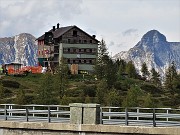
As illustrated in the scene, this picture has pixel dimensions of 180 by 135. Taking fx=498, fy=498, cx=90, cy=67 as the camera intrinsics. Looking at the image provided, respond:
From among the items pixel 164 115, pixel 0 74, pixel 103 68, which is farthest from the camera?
pixel 0 74

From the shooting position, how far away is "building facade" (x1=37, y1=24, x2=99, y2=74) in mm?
136875

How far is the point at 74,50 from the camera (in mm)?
138250

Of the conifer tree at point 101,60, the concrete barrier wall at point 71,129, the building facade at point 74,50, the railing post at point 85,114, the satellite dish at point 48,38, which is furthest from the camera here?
the satellite dish at point 48,38

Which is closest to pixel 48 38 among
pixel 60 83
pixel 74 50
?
pixel 74 50

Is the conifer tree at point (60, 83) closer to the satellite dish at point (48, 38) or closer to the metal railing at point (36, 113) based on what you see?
the satellite dish at point (48, 38)

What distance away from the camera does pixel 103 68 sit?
4830 inches

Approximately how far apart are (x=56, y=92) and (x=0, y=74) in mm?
38487

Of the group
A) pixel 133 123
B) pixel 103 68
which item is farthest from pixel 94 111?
pixel 103 68

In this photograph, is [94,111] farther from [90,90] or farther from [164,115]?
[90,90]

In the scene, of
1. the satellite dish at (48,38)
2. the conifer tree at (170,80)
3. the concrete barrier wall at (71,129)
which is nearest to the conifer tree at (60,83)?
the conifer tree at (170,80)

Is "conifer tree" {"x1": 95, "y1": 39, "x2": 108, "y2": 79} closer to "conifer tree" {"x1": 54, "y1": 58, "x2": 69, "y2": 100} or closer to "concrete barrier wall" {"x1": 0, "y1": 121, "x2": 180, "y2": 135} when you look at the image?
"conifer tree" {"x1": 54, "y1": 58, "x2": 69, "y2": 100}

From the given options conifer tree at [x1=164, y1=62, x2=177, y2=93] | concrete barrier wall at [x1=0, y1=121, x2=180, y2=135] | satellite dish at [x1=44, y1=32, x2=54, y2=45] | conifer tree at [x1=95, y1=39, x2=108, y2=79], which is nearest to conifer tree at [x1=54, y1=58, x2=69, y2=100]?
conifer tree at [x1=95, y1=39, x2=108, y2=79]

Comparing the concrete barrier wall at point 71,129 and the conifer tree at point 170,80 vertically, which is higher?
the conifer tree at point 170,80

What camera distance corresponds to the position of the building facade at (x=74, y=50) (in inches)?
5389
